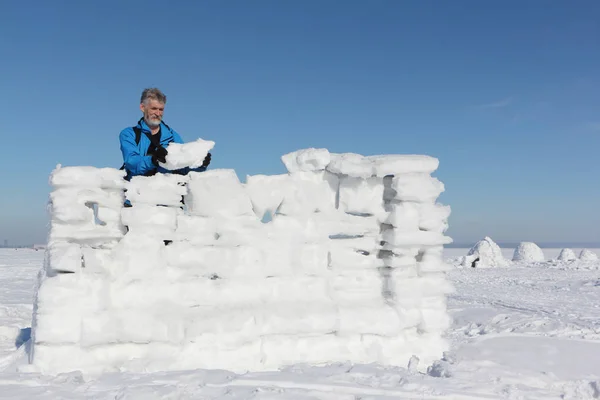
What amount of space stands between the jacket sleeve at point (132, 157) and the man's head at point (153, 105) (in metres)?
0.18

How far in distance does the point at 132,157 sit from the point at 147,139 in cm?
26

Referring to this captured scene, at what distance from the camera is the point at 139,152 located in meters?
4.01

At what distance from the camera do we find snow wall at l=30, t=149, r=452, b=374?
11.3 ft

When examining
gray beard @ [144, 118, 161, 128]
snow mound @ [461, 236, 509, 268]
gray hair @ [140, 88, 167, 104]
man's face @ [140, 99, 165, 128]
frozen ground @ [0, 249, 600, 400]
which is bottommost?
frozen ground @ [0, 249, 600, 400]

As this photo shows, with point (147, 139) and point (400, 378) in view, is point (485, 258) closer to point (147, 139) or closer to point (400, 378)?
point (400, 378)

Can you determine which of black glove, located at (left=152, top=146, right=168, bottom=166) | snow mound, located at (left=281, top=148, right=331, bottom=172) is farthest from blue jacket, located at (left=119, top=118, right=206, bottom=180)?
snow mound, located at (left=281, top=148, right=331, bottom=172)

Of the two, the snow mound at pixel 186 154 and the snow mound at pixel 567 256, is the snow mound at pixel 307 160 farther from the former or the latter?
the snow mound at pixel 567 256

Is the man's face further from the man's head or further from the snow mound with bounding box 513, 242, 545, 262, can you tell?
the snow mound with bounding box 513, 242, 545, 262

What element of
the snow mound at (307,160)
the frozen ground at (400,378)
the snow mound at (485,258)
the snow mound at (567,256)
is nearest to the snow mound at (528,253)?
the snow mound at (567,256)

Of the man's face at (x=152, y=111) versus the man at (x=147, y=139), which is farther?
the man's face at (x=152, y=111)

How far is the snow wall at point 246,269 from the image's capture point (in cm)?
344

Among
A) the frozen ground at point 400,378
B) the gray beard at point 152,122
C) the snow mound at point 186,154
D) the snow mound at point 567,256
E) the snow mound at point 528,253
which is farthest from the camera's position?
the snow mound at point 528,253

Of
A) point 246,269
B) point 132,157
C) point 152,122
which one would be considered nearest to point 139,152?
point 132,157

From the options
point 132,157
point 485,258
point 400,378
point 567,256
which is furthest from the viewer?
point 567,256
